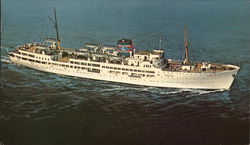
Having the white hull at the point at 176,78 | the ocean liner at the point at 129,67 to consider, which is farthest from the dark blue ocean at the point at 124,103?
the ocean liner at the point at 129,67

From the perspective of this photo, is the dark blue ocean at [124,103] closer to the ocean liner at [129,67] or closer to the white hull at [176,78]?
the white hull at [176,78]

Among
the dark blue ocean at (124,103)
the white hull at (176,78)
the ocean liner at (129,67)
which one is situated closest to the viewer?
the dark blue ocean at (124,103)

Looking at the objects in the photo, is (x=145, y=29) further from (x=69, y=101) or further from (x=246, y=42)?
(x=69, y=101)

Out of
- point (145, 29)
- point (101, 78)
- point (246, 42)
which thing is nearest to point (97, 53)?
point (101, 78)

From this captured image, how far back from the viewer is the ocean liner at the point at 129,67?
186 feet

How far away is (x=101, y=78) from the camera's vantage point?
205ft

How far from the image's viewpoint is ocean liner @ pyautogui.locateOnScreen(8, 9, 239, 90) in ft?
186

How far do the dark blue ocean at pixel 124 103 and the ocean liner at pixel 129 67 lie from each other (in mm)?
1897

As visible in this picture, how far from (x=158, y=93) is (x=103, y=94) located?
10.9 metres

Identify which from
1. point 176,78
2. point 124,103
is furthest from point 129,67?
point 124,103

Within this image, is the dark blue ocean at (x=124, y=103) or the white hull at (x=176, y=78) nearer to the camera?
the dark blue ocean at (x=124, y=103)

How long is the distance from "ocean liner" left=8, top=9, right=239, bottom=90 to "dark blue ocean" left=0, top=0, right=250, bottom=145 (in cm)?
190

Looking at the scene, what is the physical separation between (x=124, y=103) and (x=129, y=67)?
39.3ft

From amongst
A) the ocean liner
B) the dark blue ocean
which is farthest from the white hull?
the dark blue ocean
